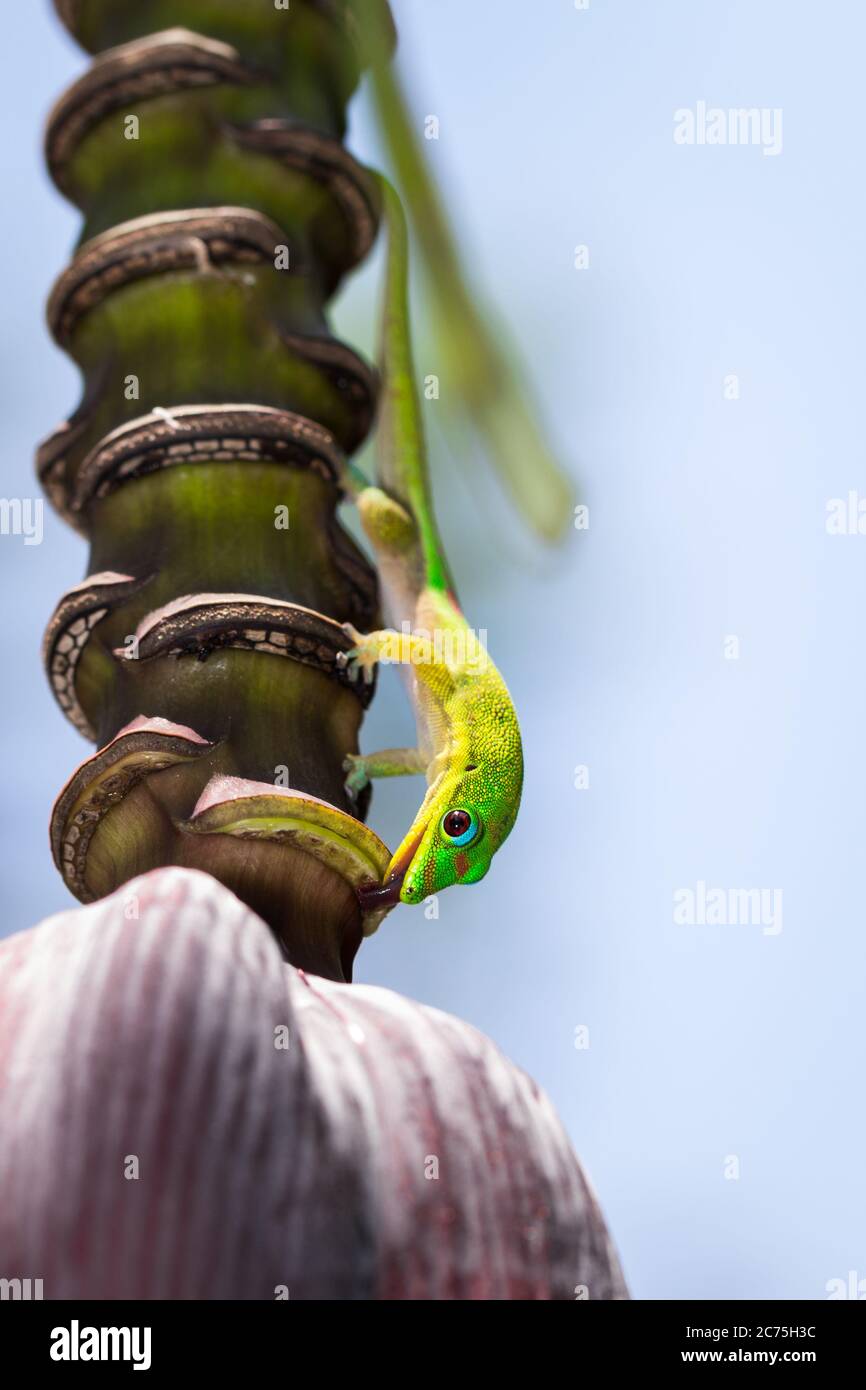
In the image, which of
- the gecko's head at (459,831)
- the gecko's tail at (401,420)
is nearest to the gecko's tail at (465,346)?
the gecko's head at (459,831)

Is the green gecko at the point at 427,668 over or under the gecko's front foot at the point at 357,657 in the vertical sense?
over

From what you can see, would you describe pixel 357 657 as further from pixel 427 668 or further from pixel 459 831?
pixel 427 668

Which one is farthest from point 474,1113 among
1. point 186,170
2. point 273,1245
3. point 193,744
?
point 186,170

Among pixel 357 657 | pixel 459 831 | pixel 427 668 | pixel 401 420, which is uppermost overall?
pixel 401 420

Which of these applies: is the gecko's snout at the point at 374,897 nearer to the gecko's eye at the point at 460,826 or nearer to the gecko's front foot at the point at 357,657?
the gecko's front foot at the point at 357,657

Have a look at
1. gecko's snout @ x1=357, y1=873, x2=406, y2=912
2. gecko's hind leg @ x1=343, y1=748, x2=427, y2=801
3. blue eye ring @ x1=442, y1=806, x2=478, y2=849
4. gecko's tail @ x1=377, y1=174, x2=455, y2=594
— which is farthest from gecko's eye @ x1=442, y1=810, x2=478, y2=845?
gecko's snout @ x1=357, y1=873, x2=406, y2=912

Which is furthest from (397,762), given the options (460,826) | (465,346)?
(465,346)

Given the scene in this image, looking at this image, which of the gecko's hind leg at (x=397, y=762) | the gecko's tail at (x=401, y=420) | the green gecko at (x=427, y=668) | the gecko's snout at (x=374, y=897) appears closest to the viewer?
the gecko's snout at (x=374, y=897)

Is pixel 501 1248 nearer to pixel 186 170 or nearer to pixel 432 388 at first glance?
pixel 186 170
